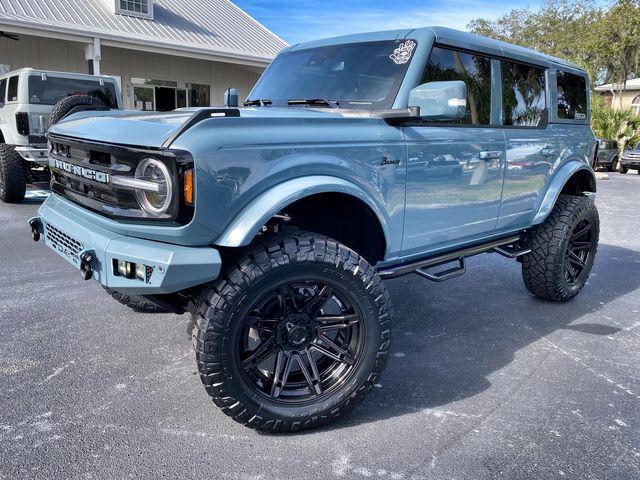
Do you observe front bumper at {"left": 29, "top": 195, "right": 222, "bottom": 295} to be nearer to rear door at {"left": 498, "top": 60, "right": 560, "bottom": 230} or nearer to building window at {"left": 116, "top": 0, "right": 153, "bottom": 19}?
rear door at {"left": 498, "top": 60, "right": 560, "bottom": 230}

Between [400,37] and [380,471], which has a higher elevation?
[400,37]

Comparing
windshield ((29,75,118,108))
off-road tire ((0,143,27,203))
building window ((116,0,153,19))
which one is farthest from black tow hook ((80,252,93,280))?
building window ((116,0,153,19))

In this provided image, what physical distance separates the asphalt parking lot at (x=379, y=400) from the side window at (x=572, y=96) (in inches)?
65.3

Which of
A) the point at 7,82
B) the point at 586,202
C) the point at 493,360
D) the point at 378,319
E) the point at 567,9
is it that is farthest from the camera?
the point at 567,9

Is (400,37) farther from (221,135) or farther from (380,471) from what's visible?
(380,471)

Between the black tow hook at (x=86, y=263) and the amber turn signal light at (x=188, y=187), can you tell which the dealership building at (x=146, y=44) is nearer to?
the black tow hook at (x=86, y=263)

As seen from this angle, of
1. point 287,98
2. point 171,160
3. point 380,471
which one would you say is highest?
point 287,98

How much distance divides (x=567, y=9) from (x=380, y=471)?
46045 mm

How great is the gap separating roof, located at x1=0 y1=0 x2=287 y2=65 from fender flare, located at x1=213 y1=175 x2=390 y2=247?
12713 mm

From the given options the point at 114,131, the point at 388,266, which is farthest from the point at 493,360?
the point at 114,131

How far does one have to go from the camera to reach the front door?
308 cm

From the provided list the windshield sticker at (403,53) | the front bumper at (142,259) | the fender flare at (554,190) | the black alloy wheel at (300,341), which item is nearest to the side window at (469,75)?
the windshield sticker at (403,53)

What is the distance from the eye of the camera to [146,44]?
14.5 meters

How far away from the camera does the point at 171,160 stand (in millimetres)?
2189
